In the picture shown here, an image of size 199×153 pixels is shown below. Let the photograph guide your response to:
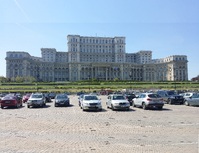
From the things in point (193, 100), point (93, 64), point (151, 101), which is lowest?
point (193, 100)

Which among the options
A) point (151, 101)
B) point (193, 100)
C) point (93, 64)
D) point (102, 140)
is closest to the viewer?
point (102, 140)

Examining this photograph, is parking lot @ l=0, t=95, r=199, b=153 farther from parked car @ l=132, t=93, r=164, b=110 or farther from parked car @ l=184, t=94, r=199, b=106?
parked car @ l=184, t=94, r=199, b=106

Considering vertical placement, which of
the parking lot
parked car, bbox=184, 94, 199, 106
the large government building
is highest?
the large government building

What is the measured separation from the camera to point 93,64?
150000mm

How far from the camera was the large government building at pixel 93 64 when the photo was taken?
487 feet

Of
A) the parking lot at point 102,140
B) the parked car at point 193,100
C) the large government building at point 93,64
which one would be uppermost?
the large government building at point 93,64

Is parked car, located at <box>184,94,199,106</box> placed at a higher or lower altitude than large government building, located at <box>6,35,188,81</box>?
lower

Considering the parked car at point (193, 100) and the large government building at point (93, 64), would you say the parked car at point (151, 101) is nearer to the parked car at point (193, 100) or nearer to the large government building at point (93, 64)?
the parked car at point (193, 100)

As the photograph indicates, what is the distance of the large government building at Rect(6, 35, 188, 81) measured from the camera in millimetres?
148375

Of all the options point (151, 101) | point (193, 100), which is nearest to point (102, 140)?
point (151, 101)

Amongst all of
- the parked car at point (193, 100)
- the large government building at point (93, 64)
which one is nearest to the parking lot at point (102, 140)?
the parked car at point (193, 100)

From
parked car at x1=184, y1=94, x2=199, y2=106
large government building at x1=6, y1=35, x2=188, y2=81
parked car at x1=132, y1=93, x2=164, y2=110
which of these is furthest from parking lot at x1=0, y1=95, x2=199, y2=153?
large government building at x1=6, y1=35, x2=188, y2=81

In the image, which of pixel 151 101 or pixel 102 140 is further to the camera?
pixel 151 101

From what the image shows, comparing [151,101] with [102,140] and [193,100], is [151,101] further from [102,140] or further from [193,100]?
[102,140]
